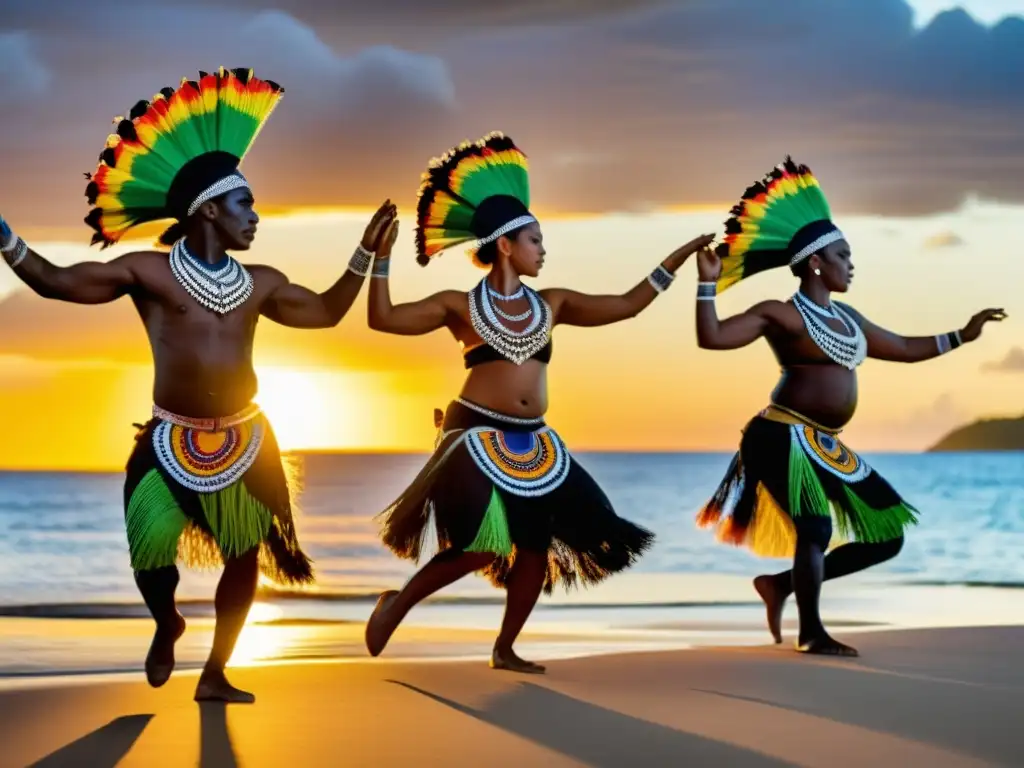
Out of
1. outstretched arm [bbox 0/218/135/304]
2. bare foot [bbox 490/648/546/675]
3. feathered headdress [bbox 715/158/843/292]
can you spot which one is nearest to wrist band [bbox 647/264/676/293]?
feathered headdress [bbox 715/158/843/292]

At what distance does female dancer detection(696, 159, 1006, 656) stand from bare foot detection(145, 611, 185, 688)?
7.33 feet

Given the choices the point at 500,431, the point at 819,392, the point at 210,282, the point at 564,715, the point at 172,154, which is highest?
the point at 172,154

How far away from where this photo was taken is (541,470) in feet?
21.5

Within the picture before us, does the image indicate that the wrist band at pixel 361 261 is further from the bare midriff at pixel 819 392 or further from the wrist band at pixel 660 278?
the bare midriff at pixel 819 392

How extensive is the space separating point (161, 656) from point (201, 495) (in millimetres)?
505

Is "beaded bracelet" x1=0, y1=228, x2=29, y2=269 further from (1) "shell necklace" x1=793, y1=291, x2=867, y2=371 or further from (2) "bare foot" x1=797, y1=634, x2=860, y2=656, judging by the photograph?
(2) "bare foot" x1=797, y1=634, x2=860, y2=656

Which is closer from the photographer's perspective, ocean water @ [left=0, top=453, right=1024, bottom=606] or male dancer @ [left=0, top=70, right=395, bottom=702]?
male dancer @ [left=0, top=70, right=395, bottom=702]

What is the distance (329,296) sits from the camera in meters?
6.03

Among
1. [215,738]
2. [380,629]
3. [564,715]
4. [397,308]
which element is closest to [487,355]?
[397,308]

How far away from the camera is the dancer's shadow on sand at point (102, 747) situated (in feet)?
16.3

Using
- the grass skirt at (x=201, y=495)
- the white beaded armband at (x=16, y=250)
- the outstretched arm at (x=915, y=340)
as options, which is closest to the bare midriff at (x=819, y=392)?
the outstretched arm at (x=915, y=340)

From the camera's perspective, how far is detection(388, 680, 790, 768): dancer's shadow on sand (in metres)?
4.98

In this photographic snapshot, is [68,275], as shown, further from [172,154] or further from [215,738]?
[215,738]

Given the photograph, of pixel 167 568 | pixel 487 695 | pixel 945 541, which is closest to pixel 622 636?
pixel 487 695
